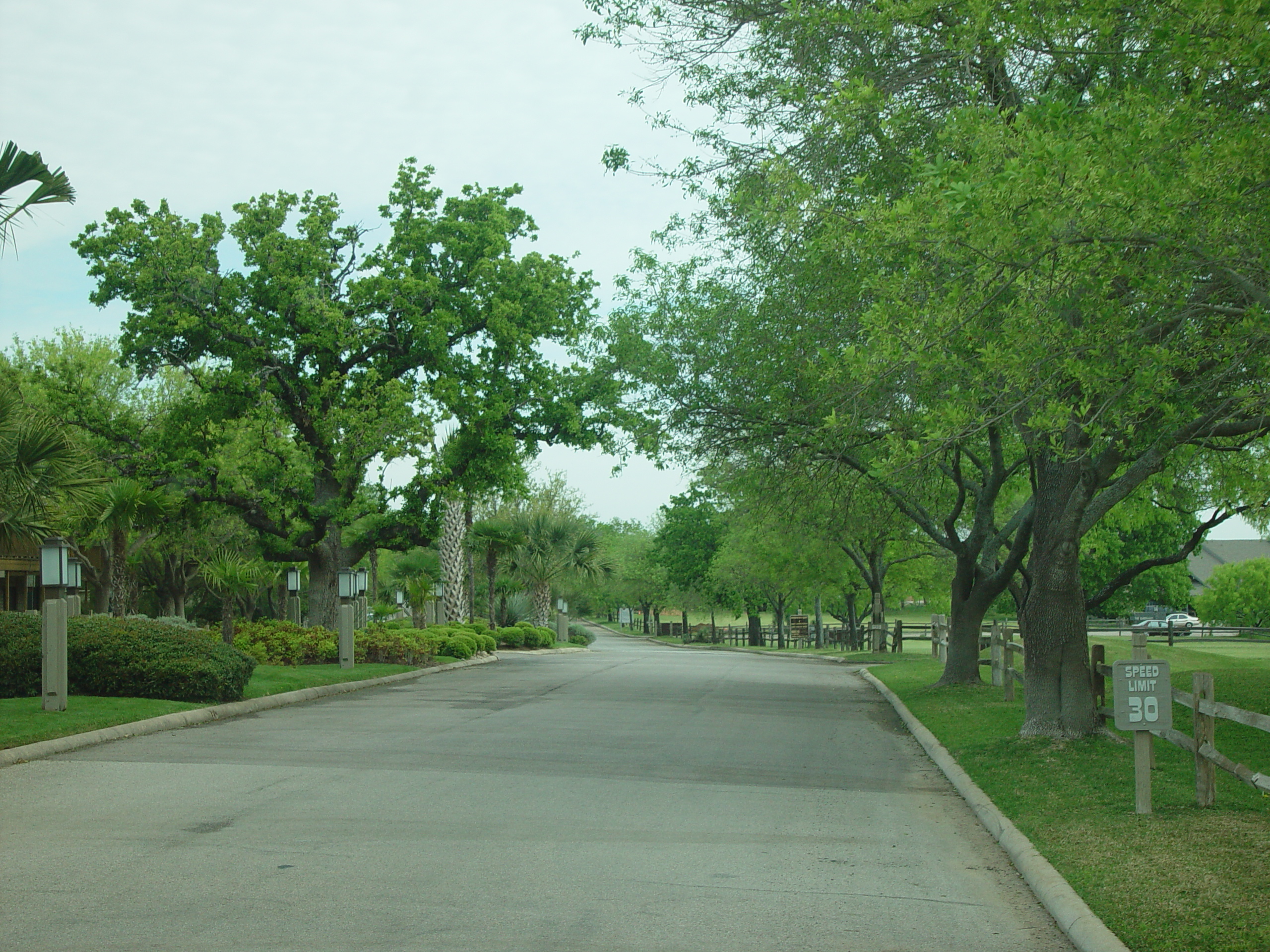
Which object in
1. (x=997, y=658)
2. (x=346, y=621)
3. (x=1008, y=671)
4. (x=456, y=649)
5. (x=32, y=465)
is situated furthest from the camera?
(x=456, y=649)

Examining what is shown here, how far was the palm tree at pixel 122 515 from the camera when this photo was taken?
24.2 metres

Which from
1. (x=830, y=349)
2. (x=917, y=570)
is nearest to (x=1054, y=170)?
(x=830, y=349)

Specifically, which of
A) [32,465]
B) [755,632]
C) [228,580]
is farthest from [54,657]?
[755,632]

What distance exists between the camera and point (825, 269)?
14031mm

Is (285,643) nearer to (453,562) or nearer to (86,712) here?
(86,712)

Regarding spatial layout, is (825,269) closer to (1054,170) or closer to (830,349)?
(830,349)

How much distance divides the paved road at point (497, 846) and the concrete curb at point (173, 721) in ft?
1.31

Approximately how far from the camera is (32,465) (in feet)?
48.2

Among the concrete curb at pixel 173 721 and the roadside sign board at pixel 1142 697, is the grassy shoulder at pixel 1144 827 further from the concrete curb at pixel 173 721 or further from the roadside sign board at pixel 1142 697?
the concrete curb at pixel 173 721

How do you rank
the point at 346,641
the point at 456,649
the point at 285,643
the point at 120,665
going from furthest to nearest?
1. the point at 456,649
2. the point at 285,643
3. the point at 346,641
4. the point at 120,665

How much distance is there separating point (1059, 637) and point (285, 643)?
52.5ft

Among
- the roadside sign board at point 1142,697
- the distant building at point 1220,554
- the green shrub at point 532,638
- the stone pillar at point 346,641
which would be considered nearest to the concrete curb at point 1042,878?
the roadside sign board at point 1142,697

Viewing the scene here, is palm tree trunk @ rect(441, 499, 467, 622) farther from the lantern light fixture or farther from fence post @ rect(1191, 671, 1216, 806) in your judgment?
fence post @ rect(1191, 671, 1216, 806)

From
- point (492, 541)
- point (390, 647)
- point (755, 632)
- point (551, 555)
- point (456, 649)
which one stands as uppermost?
point (492, 541)
